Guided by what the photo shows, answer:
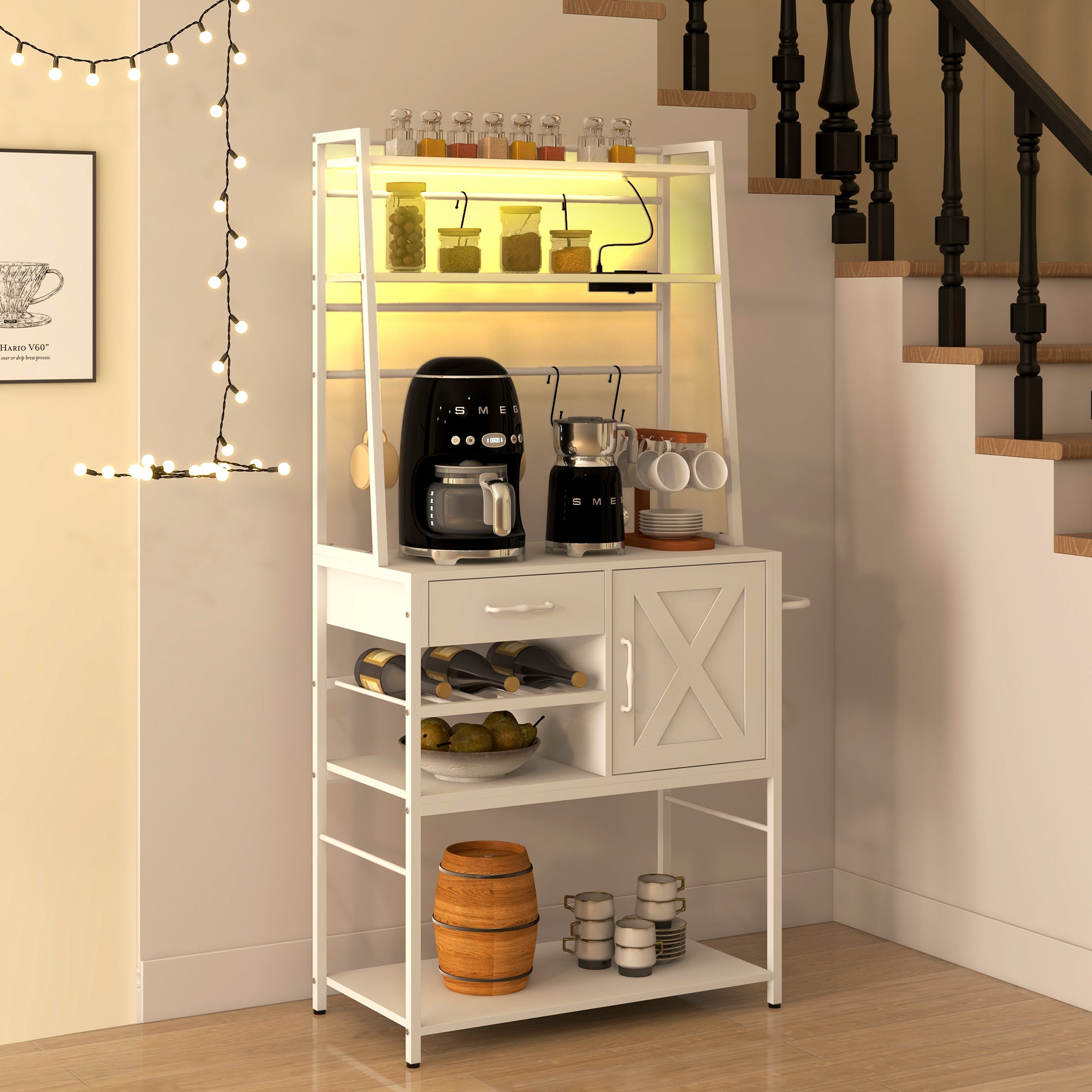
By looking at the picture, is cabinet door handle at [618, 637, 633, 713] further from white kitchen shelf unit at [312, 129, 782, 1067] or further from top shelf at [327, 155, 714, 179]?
top shelf at [327, 155, 714, 179]

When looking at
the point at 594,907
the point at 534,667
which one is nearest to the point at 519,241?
the point at 534,667

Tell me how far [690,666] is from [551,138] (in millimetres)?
1250

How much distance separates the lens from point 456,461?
11.1ft

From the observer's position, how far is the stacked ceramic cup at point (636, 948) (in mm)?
3609

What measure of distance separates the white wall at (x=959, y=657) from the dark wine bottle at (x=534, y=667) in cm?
104

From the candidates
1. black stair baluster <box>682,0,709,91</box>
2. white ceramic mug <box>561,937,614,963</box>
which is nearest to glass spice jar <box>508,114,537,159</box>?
black stair baluster <box>682,0,709,91</box>

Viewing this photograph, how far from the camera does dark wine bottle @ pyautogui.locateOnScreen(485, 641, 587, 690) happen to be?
11.3 ft

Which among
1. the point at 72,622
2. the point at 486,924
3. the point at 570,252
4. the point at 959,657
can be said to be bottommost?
the point at 486,924

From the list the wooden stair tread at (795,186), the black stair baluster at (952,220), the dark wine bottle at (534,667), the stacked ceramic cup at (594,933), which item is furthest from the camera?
the wooden stair tread at (795,186)

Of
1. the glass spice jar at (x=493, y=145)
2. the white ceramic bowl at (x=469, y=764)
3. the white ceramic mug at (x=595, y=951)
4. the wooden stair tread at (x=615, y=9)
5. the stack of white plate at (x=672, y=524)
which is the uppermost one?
the wooden stair tread at (x=615, y=9)

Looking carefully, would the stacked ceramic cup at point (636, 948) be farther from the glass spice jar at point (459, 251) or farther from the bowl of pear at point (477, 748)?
the glass spice jar at point (459, 251)

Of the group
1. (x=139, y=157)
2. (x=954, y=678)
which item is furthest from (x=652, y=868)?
(x=139, y=157)

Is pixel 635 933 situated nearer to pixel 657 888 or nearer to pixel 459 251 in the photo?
pixel 657 888

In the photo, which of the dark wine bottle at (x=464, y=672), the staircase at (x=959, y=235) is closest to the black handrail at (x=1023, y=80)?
the staircase at (x=959, y=235)
